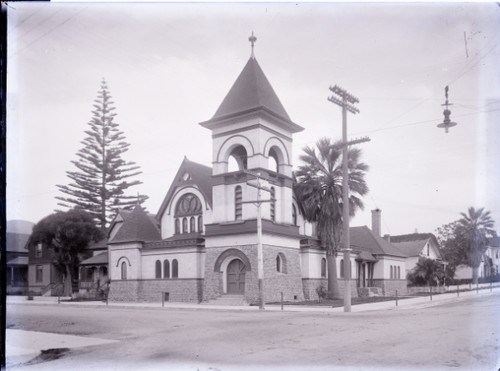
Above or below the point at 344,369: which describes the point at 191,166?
above

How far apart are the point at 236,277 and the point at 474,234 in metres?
27.2

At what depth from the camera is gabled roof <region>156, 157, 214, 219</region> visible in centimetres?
3712

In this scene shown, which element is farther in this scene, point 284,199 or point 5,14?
point 284,199

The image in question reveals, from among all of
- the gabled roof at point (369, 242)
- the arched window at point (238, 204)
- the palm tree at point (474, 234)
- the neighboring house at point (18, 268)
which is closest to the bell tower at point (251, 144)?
the arched window at point (238, 204)

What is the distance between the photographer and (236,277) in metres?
33.0

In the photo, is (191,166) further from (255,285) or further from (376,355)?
(376,355)

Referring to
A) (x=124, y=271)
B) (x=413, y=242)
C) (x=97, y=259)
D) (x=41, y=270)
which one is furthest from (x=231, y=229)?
(x=413, y=242)

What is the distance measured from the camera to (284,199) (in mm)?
34594

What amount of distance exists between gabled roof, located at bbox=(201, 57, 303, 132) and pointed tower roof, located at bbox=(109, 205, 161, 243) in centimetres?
971

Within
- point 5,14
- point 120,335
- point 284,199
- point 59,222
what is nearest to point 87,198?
point 59,222

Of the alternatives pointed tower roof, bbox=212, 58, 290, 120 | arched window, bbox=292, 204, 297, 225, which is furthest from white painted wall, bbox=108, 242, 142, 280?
pointed tower roof, bbox=212, 58, 290, 120

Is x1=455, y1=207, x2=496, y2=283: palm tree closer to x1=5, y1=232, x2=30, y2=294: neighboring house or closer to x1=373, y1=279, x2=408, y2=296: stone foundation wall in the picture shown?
x1=373, y1=279, x2=408, y2=296: stone foundation wall

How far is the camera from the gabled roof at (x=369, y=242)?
45781 millimetres

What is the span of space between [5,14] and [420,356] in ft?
33.8
